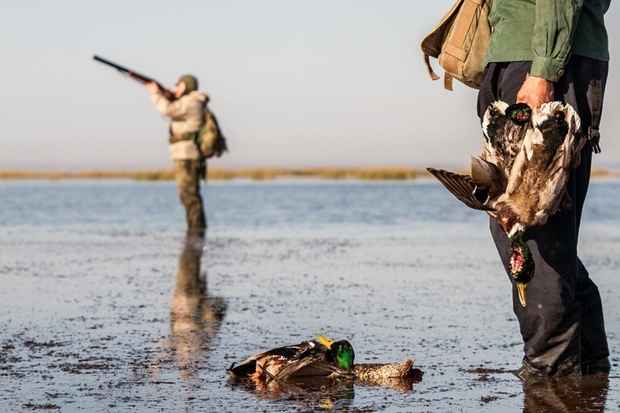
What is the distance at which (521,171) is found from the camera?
179 inches

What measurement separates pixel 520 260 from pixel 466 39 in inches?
45.5

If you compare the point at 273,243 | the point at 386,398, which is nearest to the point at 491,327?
the point at 386,398

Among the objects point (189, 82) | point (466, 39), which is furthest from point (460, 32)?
point (189, 82)

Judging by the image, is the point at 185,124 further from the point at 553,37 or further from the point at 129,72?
the point at 553,37

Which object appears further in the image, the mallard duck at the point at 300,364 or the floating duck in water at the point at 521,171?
the mallard duck at the point at 300,364

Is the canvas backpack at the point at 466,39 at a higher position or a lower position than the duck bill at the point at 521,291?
higher

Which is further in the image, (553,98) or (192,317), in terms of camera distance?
(192,317)

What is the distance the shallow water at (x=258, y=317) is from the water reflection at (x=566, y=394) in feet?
0.04

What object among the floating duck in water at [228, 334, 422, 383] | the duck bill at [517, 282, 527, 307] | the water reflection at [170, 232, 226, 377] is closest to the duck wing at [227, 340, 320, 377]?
the floating duck in water at [228, 334, 422, 383]

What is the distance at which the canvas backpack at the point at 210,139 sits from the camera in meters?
15.4

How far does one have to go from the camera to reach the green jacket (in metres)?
4.62

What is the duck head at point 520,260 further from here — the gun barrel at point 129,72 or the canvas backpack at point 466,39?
the gun barrel at point 129,72

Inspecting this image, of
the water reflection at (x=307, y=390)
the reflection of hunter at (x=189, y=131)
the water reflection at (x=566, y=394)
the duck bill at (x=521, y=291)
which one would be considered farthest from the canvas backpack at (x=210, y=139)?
the duck bill at (x=521, y=291)

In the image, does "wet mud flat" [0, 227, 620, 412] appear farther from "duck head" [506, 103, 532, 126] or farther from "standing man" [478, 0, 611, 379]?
"duck head" [506, 103, 532, 126]
